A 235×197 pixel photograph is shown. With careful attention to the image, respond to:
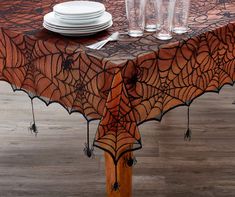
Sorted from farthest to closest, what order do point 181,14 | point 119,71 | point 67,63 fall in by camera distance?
point 181,14 < point 67,63 < point 119,71

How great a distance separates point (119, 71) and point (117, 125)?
0.16 m

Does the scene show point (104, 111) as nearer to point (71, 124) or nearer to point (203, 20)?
point (203, 20)

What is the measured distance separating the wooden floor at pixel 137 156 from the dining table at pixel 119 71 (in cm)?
50

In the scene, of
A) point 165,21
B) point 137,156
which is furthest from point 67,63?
point 137,156

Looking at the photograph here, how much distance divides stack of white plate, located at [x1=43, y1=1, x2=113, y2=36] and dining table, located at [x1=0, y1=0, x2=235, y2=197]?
32mm

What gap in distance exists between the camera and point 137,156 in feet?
7.32

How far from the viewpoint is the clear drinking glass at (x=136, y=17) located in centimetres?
151

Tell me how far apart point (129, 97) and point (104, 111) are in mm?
91

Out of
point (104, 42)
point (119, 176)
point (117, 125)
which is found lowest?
point (119, 176)

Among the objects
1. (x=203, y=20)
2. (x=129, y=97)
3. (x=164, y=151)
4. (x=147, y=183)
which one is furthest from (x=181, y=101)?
(x=164, y=151)

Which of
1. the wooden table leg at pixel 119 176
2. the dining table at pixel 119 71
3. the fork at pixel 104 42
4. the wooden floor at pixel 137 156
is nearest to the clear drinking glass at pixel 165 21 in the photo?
the dining table at pixel 119 71

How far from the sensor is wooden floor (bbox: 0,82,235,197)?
2.00 m

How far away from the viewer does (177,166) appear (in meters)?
2.15

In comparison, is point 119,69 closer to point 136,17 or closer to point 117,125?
point 117,125
